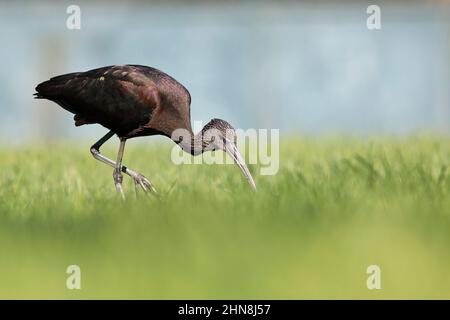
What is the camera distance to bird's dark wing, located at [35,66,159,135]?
5.10 m

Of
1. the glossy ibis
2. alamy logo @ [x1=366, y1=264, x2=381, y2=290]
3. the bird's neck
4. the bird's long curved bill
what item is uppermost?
the glossy ibis

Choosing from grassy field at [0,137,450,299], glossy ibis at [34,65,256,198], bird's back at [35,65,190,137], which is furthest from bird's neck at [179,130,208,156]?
grassy field at [0,137,450,299]

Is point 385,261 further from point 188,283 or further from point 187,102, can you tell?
point 187,102

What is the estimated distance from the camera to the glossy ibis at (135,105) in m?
5.10

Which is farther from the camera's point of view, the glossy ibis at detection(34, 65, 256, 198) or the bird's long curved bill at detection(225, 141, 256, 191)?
the glossy ibis at detection(34, 65, 256, 198)

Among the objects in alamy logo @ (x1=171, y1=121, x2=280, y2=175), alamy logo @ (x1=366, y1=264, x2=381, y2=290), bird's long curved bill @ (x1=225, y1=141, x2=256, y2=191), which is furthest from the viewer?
alamy logo @ (x1=171, y1=121, x2=280, y2=175)

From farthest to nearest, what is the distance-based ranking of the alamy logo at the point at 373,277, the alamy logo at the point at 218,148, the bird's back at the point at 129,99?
the alamy logo at the point at 218,148
the bird's back at the point at 129,99
the alamy logo at the point at 373,277

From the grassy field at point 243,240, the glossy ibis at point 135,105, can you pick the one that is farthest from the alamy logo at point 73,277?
the glossy ibis at point 135,105

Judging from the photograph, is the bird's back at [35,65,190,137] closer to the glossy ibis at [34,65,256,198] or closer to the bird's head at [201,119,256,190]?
the glossy ibis at [34,65,256,198]

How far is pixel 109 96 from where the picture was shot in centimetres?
519

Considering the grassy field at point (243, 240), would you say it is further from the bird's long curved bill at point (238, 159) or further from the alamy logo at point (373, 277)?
the bird's long curved bill at point (238, 159)

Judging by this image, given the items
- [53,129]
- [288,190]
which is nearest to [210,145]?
[288,190]
